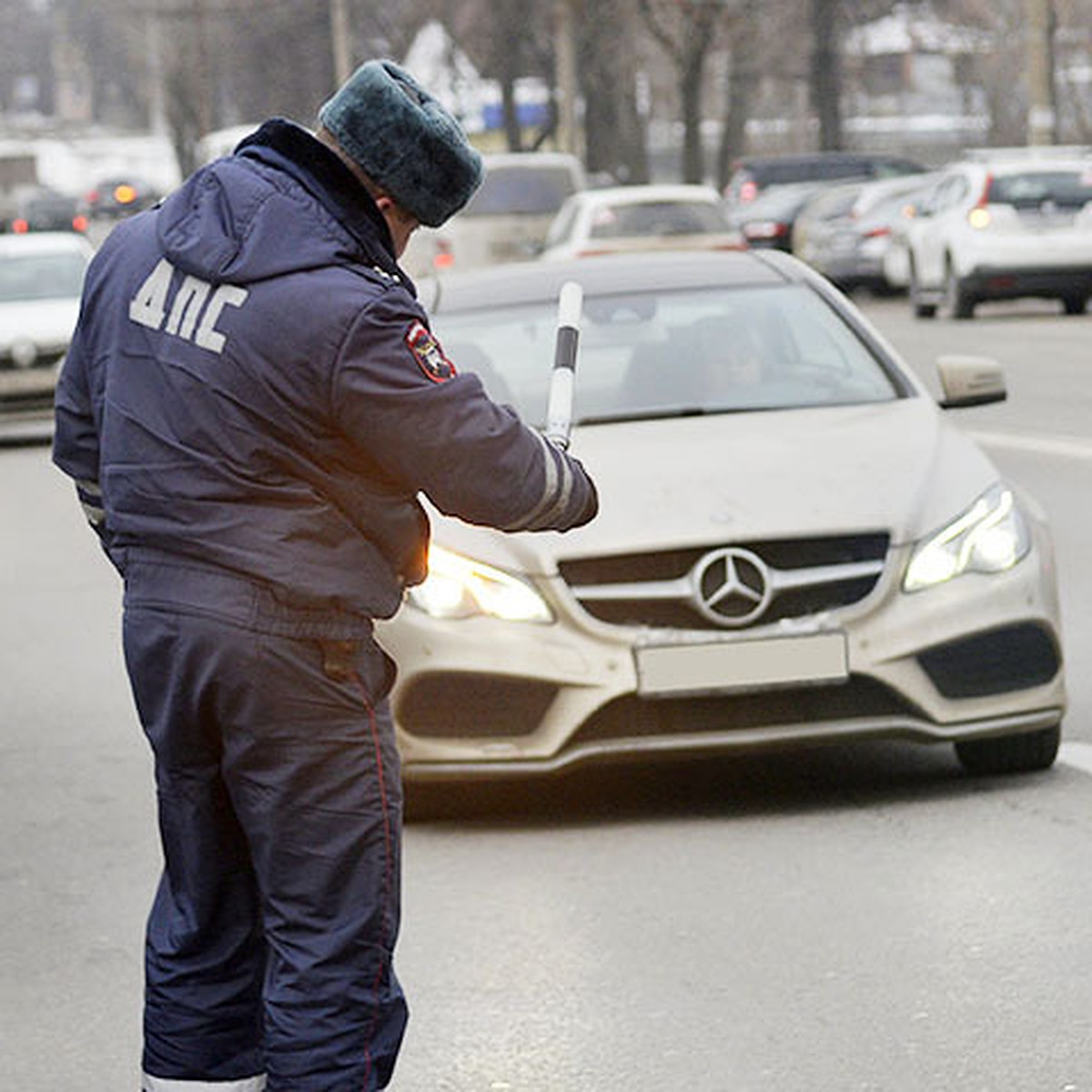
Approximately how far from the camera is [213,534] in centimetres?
416

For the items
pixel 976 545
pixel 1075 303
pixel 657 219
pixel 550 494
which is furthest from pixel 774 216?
pixel 550 494

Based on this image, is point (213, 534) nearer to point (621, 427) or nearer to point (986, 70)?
point (621, 427)

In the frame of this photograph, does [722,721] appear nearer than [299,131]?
No

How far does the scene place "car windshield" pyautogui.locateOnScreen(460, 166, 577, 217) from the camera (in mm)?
37125

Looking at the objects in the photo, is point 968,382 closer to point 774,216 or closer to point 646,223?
point 646,223

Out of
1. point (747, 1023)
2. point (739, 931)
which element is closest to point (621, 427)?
point (739, 931)

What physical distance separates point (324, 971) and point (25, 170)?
404 feet

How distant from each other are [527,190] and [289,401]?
33.6 m

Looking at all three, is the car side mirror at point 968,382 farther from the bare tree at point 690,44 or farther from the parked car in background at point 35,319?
the bare tree at point 690,44

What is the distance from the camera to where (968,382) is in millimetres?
9055

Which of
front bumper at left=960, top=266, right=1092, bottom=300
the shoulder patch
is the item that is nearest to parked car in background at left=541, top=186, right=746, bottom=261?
front bumper at left=960, top=266, right=1092, bottom=300

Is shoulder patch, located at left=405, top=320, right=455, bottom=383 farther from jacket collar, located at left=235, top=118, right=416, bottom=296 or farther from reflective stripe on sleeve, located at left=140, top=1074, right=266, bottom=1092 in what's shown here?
reflective stripe on sleeve, located at left=140, top=1074, right=266, bottom=1092

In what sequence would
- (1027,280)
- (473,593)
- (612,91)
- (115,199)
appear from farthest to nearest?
(115,199) → (612,91) → (1027,280) → (473,593)

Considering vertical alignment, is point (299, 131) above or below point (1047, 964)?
above
